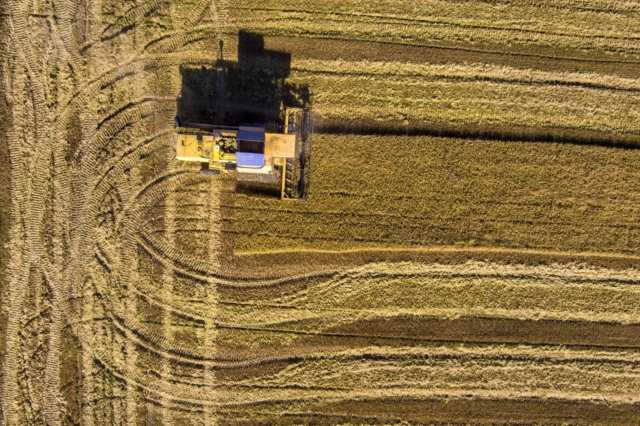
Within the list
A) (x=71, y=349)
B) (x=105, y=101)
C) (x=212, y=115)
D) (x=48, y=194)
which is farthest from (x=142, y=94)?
(x=71, y=349)

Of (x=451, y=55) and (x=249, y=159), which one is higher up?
(x=451, y=55)

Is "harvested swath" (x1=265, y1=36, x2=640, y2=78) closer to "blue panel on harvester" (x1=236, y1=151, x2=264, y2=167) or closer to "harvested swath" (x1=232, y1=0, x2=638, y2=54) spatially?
"harvested swath" (x1=232, y1=0, x2=638, y2=54)

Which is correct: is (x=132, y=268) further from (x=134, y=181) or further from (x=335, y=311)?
(x=335, y=311)

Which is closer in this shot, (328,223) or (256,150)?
(256,150)

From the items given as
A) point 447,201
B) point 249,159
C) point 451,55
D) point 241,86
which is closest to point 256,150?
point 249,159

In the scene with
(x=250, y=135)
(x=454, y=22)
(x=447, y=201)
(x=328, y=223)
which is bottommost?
(x=328, y=223)

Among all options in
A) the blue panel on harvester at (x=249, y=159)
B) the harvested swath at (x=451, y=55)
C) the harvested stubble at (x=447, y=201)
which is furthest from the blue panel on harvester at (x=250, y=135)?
the harvested swath at (x=451, y=55)

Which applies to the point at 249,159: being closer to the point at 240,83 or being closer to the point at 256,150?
the point at 256,150
